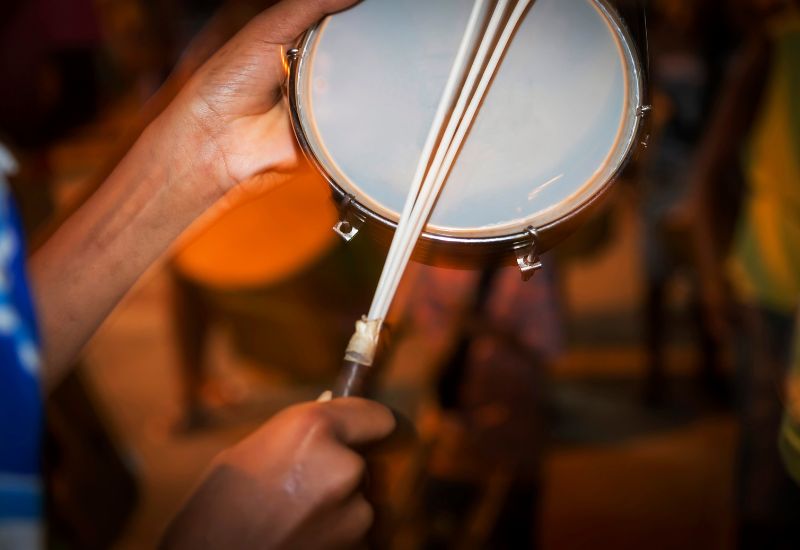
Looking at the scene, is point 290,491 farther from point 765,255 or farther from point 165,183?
point 765,255

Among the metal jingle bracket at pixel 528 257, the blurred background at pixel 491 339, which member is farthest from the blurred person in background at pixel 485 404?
the metal jingle bracket at pixel 528 257

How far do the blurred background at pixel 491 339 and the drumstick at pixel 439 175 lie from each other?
0.14 m

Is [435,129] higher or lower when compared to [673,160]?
higher

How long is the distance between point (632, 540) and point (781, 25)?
1.64 m

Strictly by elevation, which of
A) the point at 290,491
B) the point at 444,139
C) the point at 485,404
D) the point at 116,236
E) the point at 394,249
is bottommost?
the point at 485,404

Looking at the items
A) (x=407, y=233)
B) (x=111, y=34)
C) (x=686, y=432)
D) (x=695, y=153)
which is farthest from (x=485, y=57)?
(x=111, y=34)

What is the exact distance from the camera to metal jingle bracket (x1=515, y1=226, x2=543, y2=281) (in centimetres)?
77

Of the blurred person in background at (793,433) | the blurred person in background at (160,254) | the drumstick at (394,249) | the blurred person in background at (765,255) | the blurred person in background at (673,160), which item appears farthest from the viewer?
the blurred person in background at (673,160)

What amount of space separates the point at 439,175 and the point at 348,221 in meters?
0.11

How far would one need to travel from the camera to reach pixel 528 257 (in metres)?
0.78

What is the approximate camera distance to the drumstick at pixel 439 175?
2.46 feet

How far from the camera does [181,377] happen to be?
126 inches

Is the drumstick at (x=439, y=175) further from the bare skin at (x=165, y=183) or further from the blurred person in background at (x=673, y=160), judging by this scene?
the blurred person in background at (x=673, y=160)

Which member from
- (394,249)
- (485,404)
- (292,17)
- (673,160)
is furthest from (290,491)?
(673,160)
